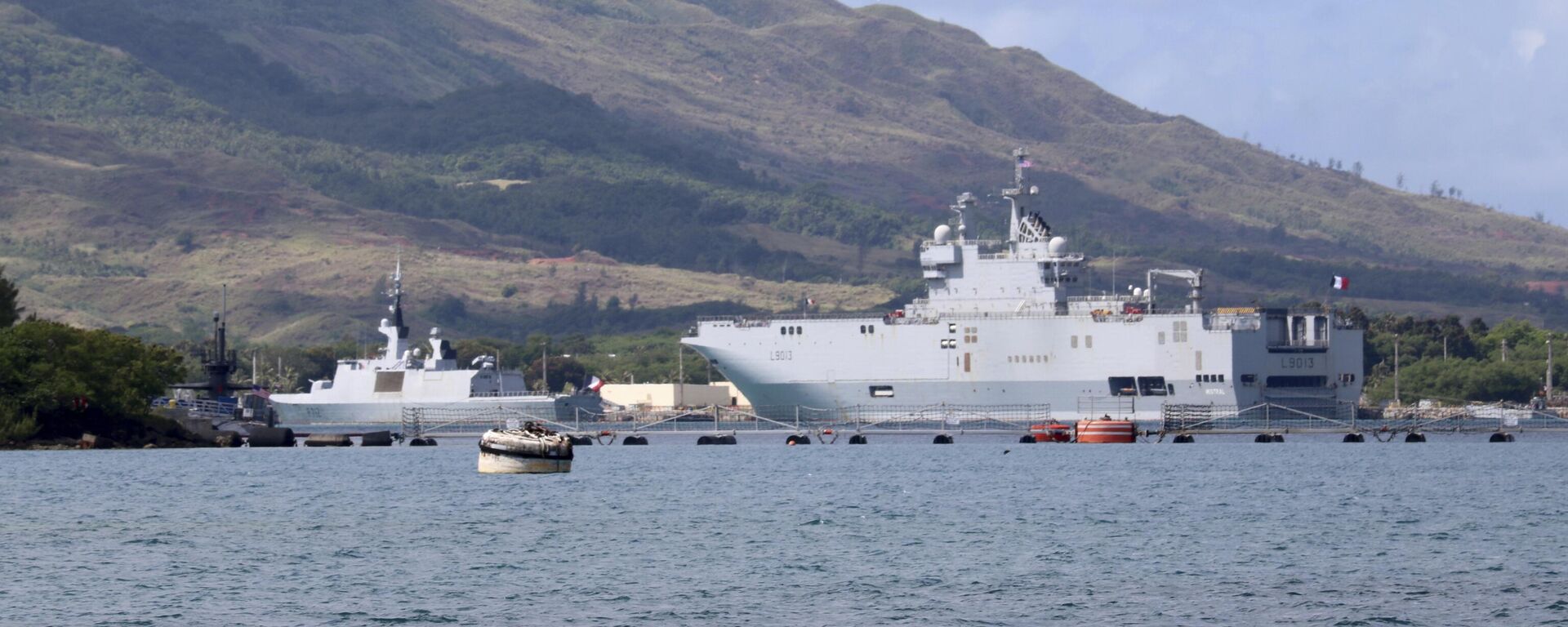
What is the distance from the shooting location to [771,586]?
130 feet

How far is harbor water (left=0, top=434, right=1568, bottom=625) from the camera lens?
36.7m

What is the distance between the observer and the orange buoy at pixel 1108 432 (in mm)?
92562

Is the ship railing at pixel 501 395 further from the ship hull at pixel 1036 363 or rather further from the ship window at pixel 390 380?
the ship hull at pixel 1036 363

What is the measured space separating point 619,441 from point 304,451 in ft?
53.7

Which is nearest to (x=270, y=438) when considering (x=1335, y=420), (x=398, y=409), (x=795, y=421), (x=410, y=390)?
(x=795, y=421)

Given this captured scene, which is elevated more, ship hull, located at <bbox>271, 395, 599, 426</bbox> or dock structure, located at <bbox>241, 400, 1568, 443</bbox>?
ship hull, located at <bbox>271, 395, 599, 426</bbox>

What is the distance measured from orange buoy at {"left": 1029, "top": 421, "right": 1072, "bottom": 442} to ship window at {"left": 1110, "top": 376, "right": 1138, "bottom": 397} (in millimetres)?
16277

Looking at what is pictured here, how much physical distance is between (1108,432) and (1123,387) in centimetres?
1969

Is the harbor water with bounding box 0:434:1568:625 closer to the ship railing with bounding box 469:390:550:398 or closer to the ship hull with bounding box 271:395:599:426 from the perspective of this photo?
the ship hull with bounding box 271:395:599:426

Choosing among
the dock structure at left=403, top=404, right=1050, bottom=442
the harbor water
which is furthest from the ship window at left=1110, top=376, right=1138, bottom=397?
the harbor water

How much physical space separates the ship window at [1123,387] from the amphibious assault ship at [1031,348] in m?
0.08

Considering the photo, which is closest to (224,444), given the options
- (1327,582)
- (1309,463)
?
(1309,463)

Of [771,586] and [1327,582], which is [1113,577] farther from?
[771,586]

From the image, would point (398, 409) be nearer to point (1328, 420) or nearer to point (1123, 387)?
point (1123, 387)
